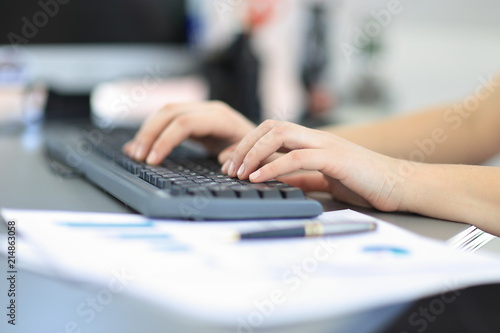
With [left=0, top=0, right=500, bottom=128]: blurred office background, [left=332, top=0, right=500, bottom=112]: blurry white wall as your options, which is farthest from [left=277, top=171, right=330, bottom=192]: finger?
[left=332, top=0, right=500, bottom=112]: blurry white wall

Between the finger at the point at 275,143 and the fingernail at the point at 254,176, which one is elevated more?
the finger at the point at 275,143

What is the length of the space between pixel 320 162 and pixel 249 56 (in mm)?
1104

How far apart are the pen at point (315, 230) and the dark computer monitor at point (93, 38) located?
42.5 inches

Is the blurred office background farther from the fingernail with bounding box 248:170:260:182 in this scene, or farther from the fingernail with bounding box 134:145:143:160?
the fingernail with bounding box 248:170:260:182

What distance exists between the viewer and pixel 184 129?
0.80 metres

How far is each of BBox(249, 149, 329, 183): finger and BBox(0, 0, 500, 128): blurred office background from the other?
90cm

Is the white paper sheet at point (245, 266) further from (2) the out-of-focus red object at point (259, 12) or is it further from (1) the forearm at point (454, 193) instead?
(2) the out-of-focus red object at point (259, 12)

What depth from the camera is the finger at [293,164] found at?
0.62 metres

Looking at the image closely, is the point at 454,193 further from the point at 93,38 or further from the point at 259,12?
the point at 259,12

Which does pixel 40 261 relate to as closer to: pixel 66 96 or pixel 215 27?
pixel 66 96

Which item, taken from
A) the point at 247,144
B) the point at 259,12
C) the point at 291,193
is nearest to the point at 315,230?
the point at 291,193

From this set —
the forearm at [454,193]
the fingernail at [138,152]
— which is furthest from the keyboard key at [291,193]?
the fingernail at [138,152]

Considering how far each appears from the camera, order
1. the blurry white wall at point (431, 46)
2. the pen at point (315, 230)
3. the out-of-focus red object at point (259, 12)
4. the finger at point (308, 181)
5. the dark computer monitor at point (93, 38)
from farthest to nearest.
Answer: the blurry white wall at point (431, 46), the out-of-focus red object at point (259, 12), the dark computer monitor at point (93, 38), the finger at point (308, 181), the pen at point (315, 230)

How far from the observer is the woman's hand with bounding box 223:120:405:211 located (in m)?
0.63
